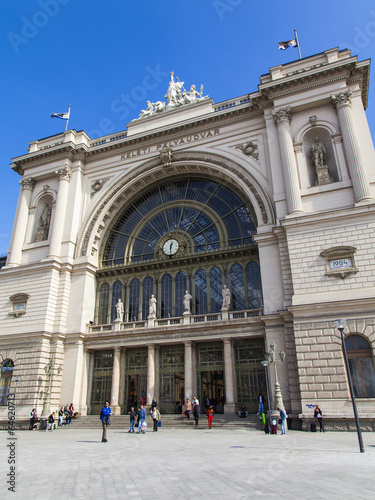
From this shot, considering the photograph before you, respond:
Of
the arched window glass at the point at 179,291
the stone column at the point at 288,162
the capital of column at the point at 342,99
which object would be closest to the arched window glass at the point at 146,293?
the arched window glass at the point at 179,291

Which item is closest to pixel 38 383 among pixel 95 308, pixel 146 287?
pixel 95 308

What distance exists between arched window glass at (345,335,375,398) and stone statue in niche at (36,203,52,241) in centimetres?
2954

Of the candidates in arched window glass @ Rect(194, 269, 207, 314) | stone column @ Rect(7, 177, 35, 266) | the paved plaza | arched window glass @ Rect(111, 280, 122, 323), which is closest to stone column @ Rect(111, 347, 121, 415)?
arched window glass @ Rect(111, 280, 122, 323)

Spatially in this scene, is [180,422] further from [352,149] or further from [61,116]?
[61,116]

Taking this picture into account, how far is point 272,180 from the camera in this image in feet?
101

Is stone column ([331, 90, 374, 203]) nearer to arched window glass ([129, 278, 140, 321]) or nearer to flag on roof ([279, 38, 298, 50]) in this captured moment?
flag on roof ([279, 38, 298, 50])

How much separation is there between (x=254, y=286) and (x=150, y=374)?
11012 millimetres

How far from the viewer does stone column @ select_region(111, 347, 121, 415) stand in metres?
30.4

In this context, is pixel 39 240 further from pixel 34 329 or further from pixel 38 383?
pixel 38 383

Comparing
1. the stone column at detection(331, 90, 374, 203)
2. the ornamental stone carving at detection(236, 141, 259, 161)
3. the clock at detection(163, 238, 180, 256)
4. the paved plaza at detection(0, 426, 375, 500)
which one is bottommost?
the paved plaza at detection(0, 426, 375, 500)

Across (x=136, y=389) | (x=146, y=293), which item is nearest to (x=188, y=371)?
(x=136, y=389)

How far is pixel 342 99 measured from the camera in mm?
29344

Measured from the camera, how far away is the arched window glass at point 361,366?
22.2 meters

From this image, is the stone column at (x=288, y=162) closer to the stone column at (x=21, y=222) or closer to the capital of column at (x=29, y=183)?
the capital of column at (x=29, y=183)
